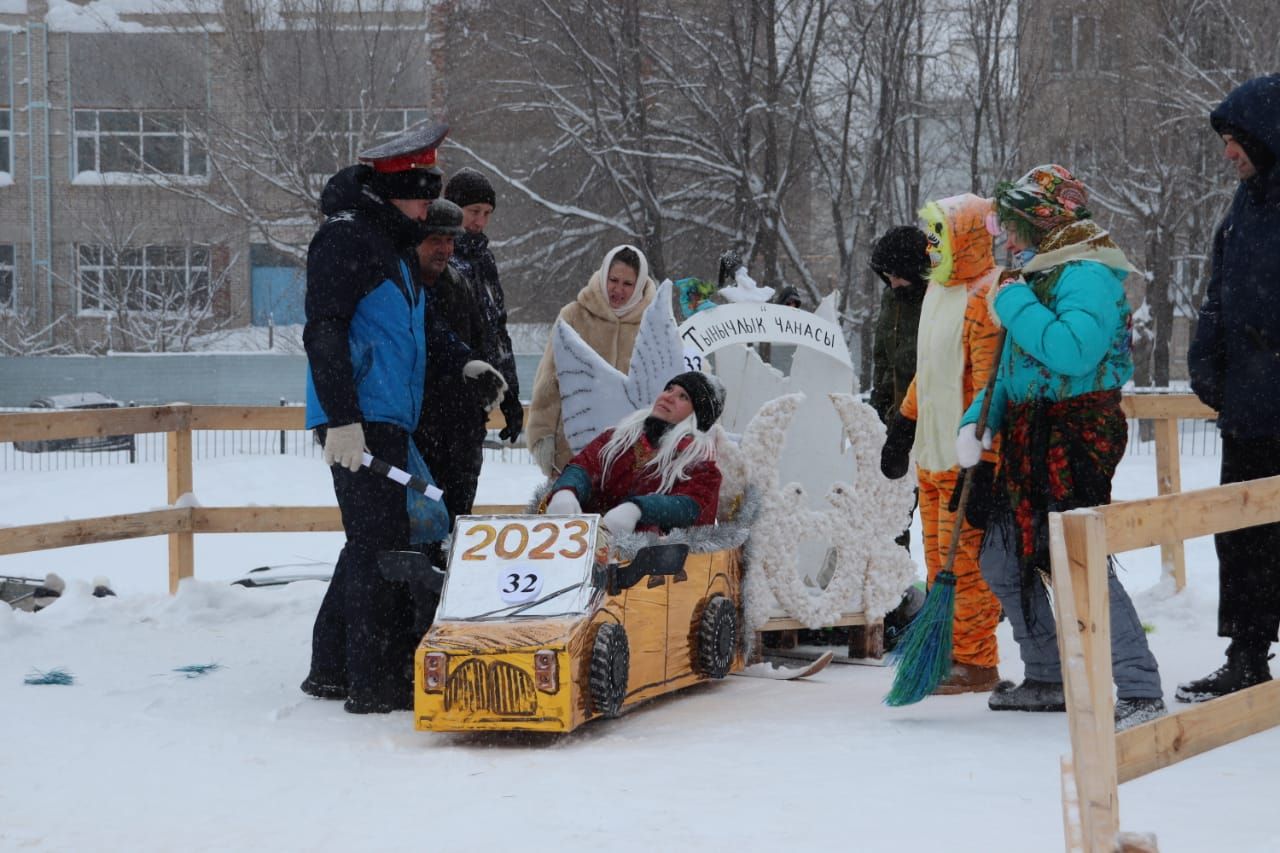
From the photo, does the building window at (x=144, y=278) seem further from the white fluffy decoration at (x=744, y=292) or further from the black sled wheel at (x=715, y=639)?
the black sled wheel at (x=715, y=639)

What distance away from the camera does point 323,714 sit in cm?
532

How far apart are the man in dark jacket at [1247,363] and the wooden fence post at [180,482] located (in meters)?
5.01

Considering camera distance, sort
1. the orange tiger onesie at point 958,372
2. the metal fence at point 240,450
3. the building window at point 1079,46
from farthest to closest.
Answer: the building window at point 1079,46, the metal fence at point 240,450, the orange tiger onesie at point 958,372

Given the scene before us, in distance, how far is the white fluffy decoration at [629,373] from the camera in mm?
6109

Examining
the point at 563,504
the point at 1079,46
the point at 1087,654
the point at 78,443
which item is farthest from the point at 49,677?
the point at 1079,46

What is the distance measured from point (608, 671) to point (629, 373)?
165 cm

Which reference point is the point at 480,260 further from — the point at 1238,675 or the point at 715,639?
the point at 1238,675

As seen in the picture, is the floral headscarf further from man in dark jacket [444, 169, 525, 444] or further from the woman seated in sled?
man in dark jacket [444, 169, 525, 444]

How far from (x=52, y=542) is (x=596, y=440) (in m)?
2.93

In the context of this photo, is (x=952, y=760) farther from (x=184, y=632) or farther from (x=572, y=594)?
(x=184, y=632)

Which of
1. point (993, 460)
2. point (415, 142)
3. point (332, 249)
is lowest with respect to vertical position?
point (993, 460)

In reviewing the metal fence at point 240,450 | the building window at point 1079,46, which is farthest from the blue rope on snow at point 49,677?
the building window at point 1079,46

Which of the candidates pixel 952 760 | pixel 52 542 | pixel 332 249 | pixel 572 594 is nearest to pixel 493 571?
pixel 572 594

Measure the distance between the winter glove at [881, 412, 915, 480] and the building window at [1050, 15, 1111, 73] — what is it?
15400 millimetres
